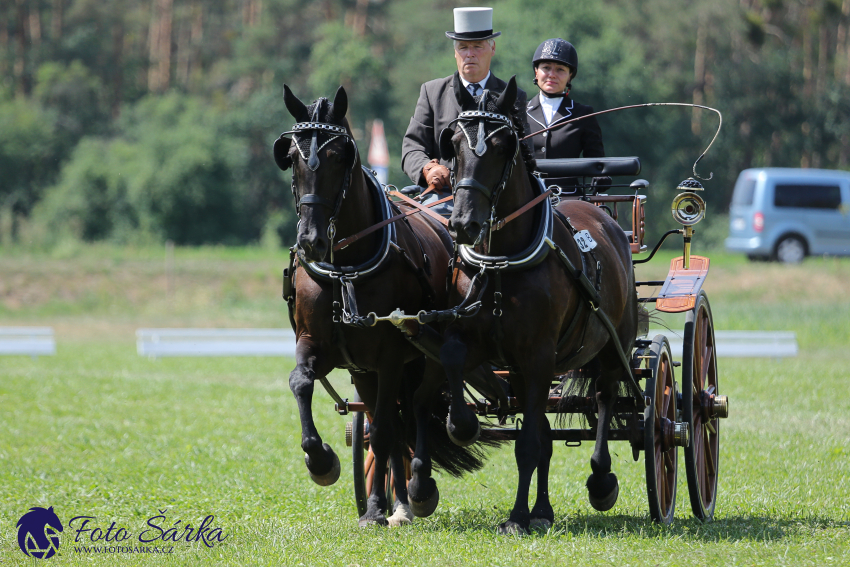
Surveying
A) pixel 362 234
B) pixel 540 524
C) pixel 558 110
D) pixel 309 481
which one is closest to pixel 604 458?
pixel 540 524

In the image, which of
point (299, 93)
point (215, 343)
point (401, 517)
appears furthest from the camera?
point (299, 93)

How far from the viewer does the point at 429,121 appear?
264 inches

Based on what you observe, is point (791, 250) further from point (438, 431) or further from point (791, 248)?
point (438, 431)

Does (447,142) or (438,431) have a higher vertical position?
(447,142)

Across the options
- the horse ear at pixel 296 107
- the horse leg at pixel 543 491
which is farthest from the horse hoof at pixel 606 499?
the horse ear at pixel 296 107

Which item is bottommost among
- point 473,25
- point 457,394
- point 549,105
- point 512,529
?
point 512,529

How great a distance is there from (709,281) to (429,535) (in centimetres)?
2032

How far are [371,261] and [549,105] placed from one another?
2.32 metres

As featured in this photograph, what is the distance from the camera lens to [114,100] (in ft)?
165

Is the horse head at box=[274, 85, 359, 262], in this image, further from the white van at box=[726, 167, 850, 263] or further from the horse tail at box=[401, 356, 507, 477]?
the white van at box=[726, 167, 850, 263]

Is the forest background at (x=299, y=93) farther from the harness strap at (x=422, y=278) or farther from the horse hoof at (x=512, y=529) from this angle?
the horse hoof at (x=512, y=529)

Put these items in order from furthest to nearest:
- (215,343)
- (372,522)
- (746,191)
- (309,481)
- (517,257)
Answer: (746,191)
(215,343)
(309,481)
(372,522)
(517,257)

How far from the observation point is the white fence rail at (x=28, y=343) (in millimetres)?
17625

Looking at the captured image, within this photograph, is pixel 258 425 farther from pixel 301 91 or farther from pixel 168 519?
pixel 301 91
